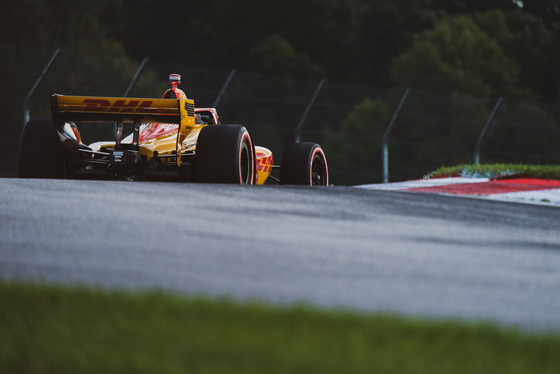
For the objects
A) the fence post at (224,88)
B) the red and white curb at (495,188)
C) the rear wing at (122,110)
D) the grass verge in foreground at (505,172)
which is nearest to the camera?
the rear wing at (122,110)

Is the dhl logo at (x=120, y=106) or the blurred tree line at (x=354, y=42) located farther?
the blurred tree line at (x=354, y=42)

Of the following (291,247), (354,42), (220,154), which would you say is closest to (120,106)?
(220,154)

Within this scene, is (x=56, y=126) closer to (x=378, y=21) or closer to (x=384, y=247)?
(x=384, y=247)

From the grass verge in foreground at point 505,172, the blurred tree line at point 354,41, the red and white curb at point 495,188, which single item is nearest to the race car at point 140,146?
the red and white curb at point 495,188

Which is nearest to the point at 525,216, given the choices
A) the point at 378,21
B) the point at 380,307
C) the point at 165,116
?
the point at 165,116

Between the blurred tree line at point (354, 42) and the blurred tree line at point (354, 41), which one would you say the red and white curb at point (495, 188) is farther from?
the blurred tree line at point (354, 41)

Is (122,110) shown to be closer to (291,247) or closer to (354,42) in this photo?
(291,247)

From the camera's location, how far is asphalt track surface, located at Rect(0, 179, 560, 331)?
5.01 meters

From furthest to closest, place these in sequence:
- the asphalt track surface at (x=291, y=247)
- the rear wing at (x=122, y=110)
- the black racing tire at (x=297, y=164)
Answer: the black racing tire at (x=297, y=164)
the rear wing at (x=122, y=110)
the asphalt track surface at (x=291, y=247)

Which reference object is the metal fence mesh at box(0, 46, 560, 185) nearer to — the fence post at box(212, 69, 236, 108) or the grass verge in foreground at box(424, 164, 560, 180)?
the fence post at box(212, 69, 236, 108)

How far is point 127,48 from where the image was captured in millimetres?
61594

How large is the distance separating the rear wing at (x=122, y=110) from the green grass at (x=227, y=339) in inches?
201

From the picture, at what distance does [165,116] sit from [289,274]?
461 cm

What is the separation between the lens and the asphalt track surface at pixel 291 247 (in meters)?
5.01
